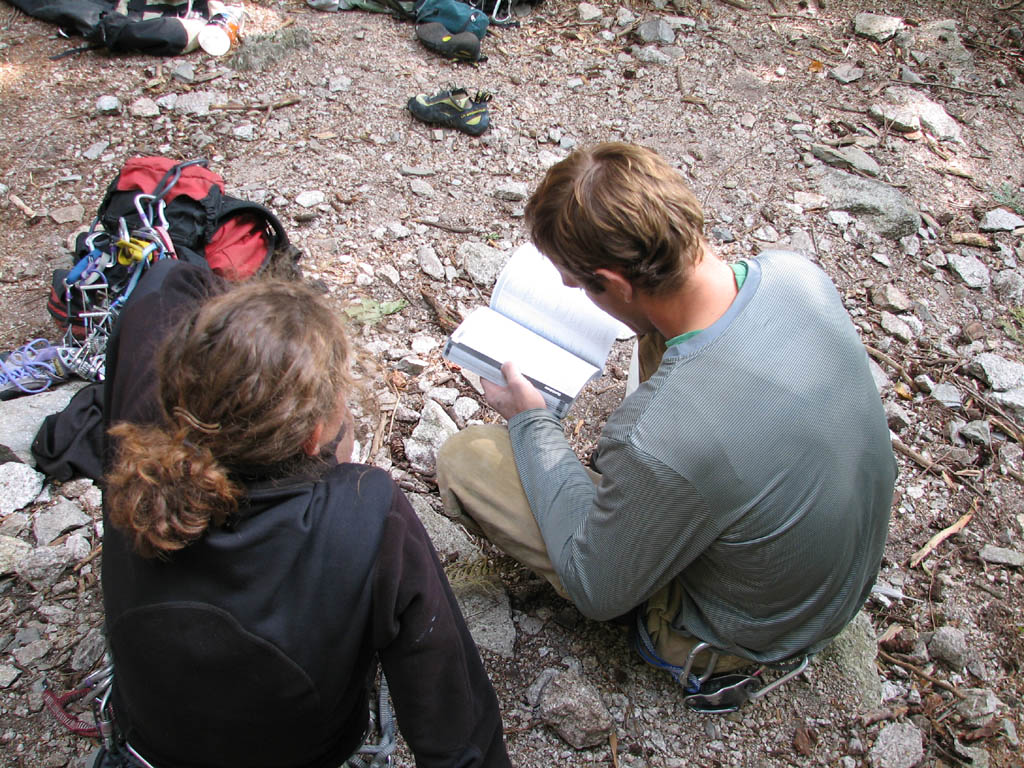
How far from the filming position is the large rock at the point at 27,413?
2.63 metres

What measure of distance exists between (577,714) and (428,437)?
1.19 metres

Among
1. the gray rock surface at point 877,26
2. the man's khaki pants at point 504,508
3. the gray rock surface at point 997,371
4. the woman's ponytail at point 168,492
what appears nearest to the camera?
the woman's ponytail at point 168,492

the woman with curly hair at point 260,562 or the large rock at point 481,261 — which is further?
the large rock at point 481,261

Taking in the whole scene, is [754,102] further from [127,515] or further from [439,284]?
[127,515]

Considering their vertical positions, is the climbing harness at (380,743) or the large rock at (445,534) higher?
the climbing harness at (380,743)

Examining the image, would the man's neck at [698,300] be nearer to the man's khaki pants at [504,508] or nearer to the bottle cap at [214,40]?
the man's khaki pants at [504,508]

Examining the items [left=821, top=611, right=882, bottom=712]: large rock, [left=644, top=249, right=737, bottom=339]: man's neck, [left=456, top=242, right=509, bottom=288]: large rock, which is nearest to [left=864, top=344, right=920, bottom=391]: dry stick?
[left=821, top=611, right=882, bottom=712]: large rock

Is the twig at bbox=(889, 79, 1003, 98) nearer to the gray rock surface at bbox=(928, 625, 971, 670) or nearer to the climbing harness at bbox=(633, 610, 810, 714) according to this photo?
the gray rock surface at bbox=(928, 625, 971, 670)

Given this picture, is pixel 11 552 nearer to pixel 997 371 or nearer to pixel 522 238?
pixel 522 238

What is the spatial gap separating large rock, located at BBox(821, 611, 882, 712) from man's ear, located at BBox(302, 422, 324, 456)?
184cm

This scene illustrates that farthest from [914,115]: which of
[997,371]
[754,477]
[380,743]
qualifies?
[380,743]

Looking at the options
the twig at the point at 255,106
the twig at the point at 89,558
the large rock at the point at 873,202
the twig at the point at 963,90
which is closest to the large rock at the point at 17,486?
the twig at the point at 89,558

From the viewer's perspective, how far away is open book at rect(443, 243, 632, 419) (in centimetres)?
238

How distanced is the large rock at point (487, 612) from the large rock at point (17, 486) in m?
1.49
